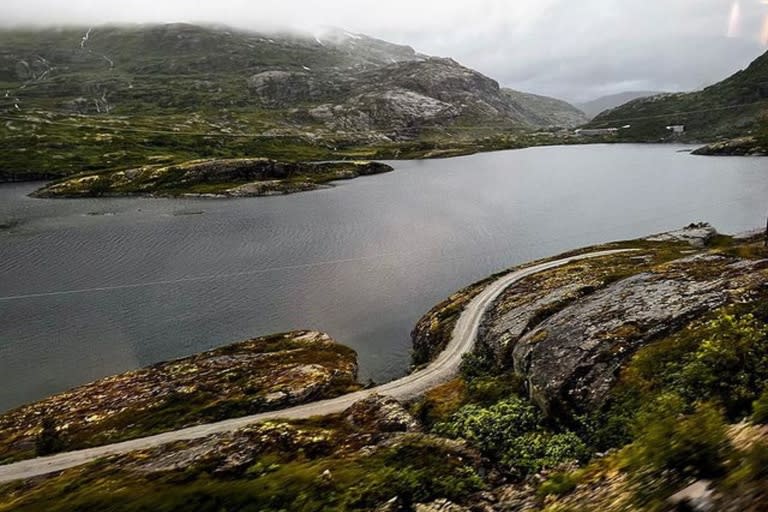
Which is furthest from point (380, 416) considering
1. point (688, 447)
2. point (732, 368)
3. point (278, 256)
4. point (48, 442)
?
point (278, 256)

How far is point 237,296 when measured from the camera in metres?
82.7

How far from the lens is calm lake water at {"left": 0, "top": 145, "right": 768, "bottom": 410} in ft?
223

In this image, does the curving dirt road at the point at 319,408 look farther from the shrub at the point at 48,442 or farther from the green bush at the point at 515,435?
the green bush at the point at 515,435

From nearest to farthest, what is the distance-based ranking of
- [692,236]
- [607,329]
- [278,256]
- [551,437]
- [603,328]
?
[551,437] → [607,329] → [603,328] → [692,236] → [278,256]

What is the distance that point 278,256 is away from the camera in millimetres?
104062

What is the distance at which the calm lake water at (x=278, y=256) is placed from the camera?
67.9 meters

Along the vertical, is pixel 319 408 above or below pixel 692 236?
below

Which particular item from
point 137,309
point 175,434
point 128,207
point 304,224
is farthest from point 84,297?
point 128,207

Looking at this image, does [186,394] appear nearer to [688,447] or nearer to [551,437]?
[551,437]

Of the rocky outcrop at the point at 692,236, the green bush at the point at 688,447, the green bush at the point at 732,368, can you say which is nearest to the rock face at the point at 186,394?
the green bush at the point at 732,368

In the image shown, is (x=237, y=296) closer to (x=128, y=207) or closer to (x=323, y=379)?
(x=323, y=379)

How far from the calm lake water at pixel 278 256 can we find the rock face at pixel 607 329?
24.0m

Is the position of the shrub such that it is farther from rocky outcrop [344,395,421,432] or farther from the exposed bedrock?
the exposed bedrock

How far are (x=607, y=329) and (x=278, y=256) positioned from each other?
77.8 meters
